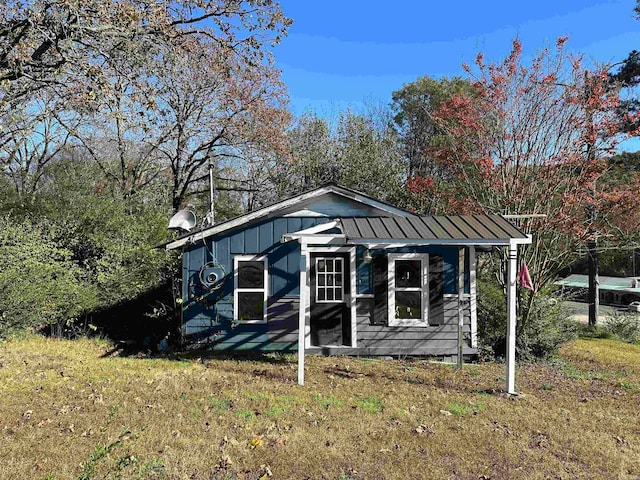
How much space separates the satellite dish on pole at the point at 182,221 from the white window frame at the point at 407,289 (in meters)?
4.33

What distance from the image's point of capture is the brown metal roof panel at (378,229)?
6.56 metres

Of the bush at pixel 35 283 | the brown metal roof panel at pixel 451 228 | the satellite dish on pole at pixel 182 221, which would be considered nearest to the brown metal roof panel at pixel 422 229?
the brown metal roof panel at pixel 451 228

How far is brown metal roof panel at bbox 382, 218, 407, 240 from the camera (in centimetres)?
653

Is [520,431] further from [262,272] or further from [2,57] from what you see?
[2,57]

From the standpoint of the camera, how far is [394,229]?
692 centimetres

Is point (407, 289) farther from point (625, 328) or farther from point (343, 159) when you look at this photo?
point (343, 159)

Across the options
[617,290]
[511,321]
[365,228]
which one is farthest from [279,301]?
[617,290]

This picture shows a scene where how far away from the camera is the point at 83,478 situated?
3.49 meters

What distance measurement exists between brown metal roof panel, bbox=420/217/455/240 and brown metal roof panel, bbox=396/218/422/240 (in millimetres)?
265

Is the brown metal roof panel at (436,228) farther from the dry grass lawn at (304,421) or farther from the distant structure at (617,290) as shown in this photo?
the distant structure at (617,290)

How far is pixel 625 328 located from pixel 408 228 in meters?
11.7

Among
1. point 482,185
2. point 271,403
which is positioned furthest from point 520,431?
point 482,185

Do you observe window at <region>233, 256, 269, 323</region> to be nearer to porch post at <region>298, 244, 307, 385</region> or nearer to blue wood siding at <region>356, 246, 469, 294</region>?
blue wood siding at <region>356, 246, 469, 294</region>

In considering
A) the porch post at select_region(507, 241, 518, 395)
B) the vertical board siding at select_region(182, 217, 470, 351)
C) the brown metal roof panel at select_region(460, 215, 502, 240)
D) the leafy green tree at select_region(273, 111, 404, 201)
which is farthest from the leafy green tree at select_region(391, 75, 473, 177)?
the porch post at select_region(507, 241, 518, 395)
